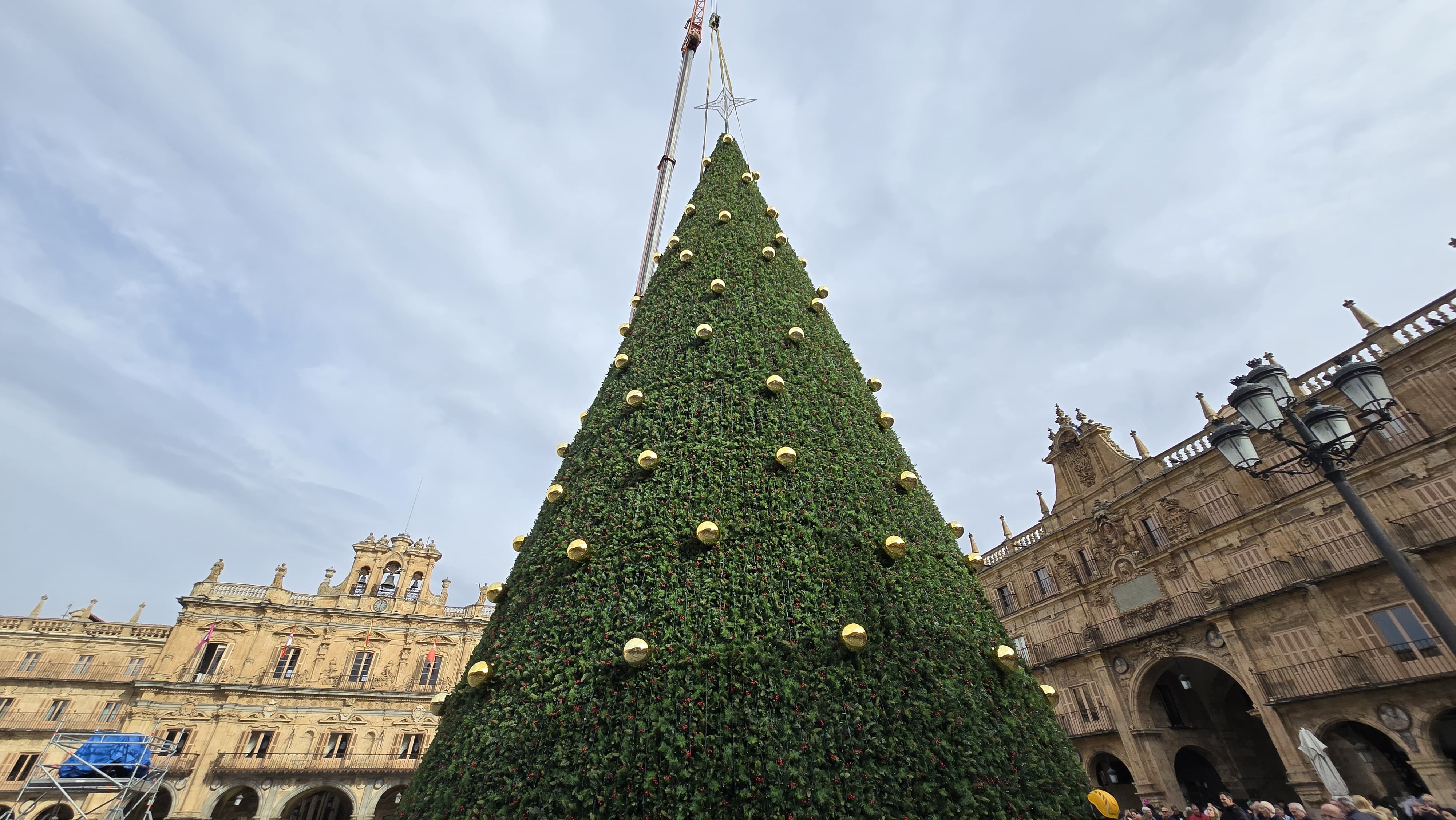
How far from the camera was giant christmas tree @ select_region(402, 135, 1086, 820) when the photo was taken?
9.91ft

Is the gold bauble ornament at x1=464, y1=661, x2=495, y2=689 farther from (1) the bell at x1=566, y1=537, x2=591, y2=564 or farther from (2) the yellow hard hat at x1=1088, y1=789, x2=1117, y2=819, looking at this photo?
(2) the yellow hard hat at x1=1088, y1=789, x2=1117, y2=819

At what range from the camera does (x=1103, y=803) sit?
335cm

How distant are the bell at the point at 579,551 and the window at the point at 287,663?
105 feet

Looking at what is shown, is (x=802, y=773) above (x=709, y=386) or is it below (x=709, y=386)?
below

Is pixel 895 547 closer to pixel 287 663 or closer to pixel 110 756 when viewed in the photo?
pixel 110 756

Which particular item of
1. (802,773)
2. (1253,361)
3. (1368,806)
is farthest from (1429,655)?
(802,773)

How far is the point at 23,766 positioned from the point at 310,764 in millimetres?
12671

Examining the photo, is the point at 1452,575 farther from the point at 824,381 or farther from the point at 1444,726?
the point at 824,381

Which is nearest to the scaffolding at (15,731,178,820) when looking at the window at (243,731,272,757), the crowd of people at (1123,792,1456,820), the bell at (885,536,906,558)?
the window at (243,731,272,757)

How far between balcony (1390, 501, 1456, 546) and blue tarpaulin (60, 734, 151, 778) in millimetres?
32666

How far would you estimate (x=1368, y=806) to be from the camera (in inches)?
272

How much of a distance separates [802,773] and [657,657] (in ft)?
3.36

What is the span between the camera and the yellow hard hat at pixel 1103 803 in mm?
3254

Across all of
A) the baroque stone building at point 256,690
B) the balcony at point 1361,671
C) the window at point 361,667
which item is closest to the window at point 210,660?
the baroque stone building at point 256,690
